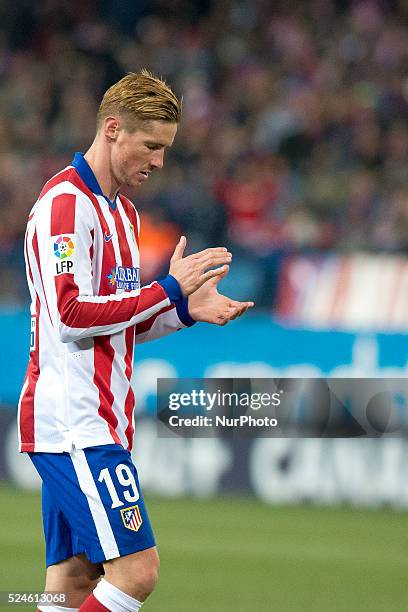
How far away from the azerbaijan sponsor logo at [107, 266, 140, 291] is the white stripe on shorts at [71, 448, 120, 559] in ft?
1.67

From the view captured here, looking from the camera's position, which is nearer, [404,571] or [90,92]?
[404,571]

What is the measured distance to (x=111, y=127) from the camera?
351 cm

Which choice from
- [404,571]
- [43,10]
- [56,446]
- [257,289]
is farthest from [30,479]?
[43,10]

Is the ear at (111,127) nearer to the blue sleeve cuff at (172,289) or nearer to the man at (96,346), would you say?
the man at (96,346)

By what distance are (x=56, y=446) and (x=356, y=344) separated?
15.0 ft

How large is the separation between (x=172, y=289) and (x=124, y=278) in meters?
0.18

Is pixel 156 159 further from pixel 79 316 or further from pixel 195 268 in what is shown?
pixel 79 316

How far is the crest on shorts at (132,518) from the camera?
3.36 metres

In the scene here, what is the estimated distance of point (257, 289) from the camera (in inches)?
350

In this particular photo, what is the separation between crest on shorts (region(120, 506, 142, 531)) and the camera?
3.36 meters

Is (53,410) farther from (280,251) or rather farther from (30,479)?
(280,251)

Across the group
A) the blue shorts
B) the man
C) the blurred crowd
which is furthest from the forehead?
the blurred crowd
